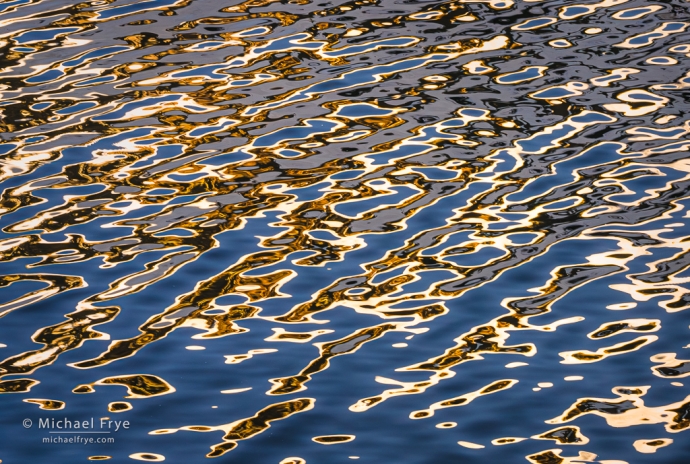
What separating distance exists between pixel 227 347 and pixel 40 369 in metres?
0.93

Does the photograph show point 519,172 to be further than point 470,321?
Yes

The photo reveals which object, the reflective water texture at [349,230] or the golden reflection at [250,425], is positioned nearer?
the golden reflection at [250,425]

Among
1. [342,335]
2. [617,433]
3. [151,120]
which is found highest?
[151,120]

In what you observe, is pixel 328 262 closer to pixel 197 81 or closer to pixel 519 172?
pixel 519 172

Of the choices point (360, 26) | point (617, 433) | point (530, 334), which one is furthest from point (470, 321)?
point (360, 26)

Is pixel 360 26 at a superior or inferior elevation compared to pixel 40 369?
superior

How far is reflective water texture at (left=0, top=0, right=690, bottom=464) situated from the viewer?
12.3 ft

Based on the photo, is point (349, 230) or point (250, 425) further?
→ point (349, 230)

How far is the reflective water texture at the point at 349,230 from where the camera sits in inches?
148

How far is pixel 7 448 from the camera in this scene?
3.55m

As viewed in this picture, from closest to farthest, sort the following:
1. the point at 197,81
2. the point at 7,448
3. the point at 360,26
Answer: the point at 7,448 → the point at 197,81 → the point at 360,26

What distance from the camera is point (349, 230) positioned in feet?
16.9

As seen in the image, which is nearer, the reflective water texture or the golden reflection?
the golden reflection

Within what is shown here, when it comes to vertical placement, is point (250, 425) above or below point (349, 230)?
below
